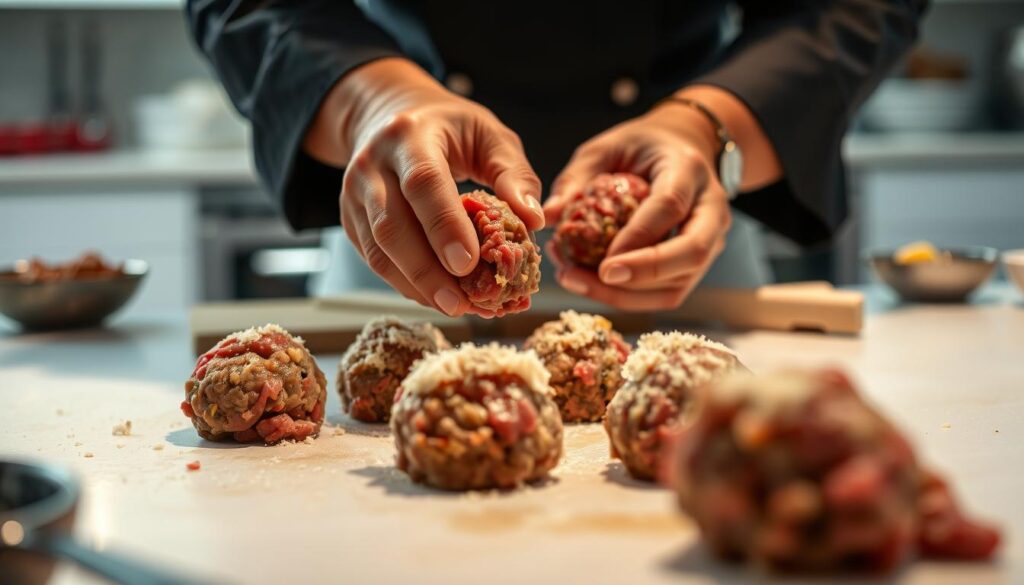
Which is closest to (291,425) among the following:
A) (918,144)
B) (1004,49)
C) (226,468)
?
(226,468)

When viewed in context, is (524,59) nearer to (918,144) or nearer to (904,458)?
(904,458)

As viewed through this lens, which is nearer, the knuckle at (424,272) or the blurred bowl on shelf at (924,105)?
the knuckle at (424,272)

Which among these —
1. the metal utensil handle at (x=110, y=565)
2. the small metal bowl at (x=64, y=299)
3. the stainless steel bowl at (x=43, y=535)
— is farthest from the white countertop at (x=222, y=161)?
the metal utensil handle at (x=110, y=565)

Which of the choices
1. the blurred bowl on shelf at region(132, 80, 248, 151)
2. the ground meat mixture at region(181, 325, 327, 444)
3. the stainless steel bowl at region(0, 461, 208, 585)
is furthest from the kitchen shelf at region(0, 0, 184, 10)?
the stainless steel bowl at region(0, 461, 208, 585)

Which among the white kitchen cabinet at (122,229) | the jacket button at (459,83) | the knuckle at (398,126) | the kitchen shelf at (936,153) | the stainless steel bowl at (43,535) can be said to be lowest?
the white kitchen cabinet at (122,229)

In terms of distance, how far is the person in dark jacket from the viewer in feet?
4.95

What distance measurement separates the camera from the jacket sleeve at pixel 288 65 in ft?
6.24

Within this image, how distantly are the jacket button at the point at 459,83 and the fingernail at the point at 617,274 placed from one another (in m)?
0.69

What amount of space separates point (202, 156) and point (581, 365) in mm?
3232

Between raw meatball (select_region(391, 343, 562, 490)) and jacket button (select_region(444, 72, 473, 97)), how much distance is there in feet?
4.04

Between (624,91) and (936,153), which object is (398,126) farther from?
(936,153)

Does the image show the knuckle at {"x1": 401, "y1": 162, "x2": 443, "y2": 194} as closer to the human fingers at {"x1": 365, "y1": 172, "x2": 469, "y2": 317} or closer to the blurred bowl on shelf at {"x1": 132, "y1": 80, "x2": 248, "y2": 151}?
Result: the human fingers at {"x1": 365, "y1": 172, "x2": 469, "y2": 317}

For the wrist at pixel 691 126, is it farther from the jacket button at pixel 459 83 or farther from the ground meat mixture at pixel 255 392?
the ground meat mixture at pixel 255 392

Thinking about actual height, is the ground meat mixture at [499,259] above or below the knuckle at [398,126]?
below
